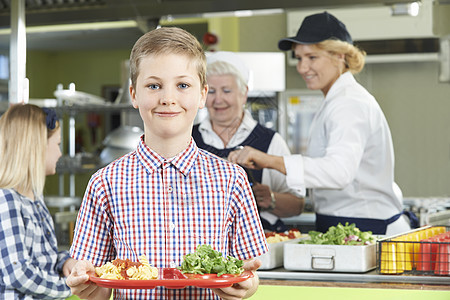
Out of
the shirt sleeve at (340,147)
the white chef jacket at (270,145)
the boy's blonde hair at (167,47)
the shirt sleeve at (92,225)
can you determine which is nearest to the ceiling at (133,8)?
the white chef jacket at (270,145)

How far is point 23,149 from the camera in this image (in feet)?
7.07

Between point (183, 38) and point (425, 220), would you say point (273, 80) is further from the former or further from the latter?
point (183, 38)

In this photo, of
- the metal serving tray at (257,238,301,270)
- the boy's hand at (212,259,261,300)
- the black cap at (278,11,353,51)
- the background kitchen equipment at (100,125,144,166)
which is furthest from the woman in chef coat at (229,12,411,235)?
the background kitchen equipment at (100,125,144,166)

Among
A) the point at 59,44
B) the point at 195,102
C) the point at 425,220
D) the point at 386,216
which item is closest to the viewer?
the point at 195,102

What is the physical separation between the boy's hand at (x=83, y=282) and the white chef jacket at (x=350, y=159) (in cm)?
108

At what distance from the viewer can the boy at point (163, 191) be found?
1258mm

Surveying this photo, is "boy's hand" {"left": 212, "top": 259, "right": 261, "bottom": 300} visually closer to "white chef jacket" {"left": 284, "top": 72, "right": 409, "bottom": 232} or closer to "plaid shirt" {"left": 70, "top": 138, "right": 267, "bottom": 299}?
"plaid shirt" {"left": 70, "top": 138, "right": 267, "bottom": 299}

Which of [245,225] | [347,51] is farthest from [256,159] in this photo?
[245,225]

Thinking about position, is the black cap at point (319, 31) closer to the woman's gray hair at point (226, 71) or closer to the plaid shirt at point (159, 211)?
the woman's gray hair at point (226, 71)

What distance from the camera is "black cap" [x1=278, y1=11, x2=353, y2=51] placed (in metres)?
2.52

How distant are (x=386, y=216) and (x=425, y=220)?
1.66ft

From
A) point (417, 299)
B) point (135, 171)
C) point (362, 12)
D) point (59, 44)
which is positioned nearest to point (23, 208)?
point (135, 171)

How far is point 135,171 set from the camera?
130cm

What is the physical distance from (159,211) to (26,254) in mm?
853
